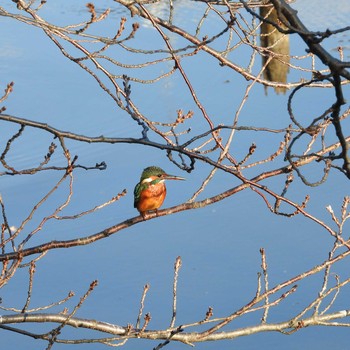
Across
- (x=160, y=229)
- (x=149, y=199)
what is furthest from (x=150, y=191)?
(x=160, y=229)

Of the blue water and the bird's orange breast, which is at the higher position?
the blue water

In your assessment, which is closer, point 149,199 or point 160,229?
point 149,199

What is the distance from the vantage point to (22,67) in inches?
337

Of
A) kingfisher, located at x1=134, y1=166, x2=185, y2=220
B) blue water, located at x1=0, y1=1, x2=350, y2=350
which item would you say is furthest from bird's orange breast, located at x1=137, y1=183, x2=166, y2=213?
blue water, located at x1=0, y1=1, x2=350, y2=350

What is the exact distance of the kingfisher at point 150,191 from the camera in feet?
11.9

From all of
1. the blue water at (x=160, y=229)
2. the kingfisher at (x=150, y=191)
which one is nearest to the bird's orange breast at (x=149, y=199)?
the kingfisher at (x=150, y=191)

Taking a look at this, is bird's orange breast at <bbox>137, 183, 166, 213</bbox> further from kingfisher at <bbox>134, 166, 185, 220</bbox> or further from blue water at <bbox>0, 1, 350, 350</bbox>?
blue water at <bbox>0, 1, 350, 350</bbox>

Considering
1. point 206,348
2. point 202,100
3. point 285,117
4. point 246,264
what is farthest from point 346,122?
point 206,348

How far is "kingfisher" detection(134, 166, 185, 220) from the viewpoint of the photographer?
362 centimetres

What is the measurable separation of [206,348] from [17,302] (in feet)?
3.32

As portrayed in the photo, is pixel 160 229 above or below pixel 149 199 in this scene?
above

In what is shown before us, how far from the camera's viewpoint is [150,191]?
3641mm

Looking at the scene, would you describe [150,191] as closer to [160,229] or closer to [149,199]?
[149,199]

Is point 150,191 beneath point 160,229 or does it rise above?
beneath
